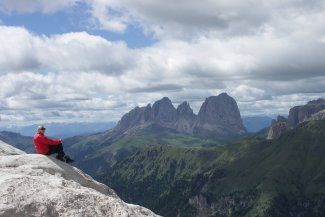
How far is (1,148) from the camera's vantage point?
33.3 metres

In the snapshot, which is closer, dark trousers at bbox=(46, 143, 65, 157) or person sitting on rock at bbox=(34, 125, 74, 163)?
person sitting on rock at bbox=(34, 125, 74, 163)

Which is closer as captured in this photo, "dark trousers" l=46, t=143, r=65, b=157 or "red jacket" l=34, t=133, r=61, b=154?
"red jacket" l=34, t=133, r=61, b=154

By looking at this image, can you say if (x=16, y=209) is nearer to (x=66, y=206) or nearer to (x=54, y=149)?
(x=66, y=206)

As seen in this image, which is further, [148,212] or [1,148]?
[1,148]

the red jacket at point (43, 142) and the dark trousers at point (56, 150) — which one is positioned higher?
the red jacket at point (43, 142)

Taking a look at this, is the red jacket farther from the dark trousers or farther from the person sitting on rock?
the dark trousers

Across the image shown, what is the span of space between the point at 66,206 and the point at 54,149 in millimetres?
12480

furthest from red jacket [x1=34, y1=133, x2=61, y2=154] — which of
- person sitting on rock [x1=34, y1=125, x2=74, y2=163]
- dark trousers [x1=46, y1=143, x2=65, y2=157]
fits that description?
dark trousers [x1=46, y1=143, x2=65, y2=157]

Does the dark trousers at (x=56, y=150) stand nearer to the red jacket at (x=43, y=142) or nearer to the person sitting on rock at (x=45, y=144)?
the person sitting on rock at (x=45, y=144)

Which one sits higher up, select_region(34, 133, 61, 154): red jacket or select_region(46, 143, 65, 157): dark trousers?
select_region(34, 133, 61, 154): red jacket

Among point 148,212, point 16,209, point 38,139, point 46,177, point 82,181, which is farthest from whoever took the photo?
point 38,139

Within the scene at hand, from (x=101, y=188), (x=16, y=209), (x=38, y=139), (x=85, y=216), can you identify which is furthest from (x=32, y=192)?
(x=38, y=139)

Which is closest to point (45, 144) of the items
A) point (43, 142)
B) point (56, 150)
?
point (43, 142)

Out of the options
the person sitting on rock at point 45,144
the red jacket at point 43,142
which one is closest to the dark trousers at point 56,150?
the person sitting on rock at point 45,144
